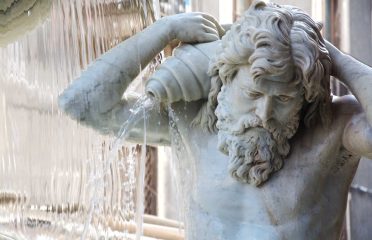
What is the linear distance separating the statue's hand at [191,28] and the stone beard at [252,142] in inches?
7.2

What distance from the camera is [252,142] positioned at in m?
1.64

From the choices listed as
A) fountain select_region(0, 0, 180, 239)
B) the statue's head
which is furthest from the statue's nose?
fountain select_region(0, 0, 180, 239)

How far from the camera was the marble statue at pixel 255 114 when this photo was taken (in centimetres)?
155

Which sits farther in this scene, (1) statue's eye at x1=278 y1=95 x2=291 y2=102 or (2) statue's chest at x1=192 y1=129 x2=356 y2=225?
(2) statue's chest at x1=192 y1=129 x2=356 y2=225

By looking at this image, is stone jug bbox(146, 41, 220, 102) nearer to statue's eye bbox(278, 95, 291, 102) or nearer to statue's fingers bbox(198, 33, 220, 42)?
statue's fingers bbox(198, 33, 220, 42)

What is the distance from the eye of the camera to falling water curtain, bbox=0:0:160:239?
2418 mm

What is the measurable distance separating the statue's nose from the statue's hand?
28 cm

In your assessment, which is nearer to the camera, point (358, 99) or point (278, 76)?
point (278, 76)

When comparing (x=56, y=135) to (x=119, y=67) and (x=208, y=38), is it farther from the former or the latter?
(x=208, y=38)

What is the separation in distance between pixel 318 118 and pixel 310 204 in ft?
0.64

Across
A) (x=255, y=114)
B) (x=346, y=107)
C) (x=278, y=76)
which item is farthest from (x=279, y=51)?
(x=346, y=107)

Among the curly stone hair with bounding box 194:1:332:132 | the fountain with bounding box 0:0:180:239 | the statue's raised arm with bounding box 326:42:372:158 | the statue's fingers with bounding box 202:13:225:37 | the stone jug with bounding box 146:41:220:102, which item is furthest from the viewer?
the fountain with bounding box 0:0:180:239

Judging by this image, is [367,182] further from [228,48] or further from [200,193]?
[228,48]

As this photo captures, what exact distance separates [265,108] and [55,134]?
3.89 ft
